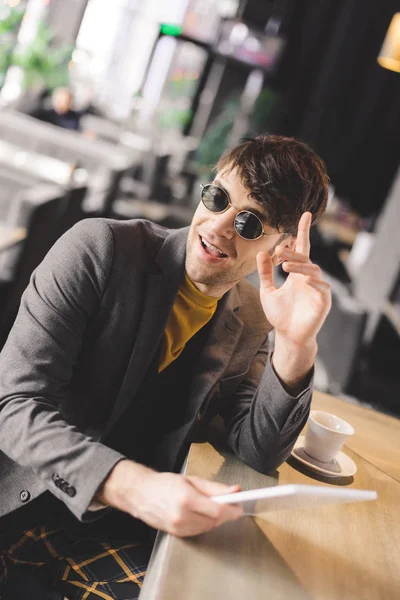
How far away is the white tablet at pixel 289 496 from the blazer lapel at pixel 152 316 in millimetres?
483

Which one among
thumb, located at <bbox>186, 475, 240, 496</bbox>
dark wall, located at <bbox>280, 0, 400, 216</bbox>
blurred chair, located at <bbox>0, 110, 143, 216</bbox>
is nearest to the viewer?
thumb, located at <bbox>186, 475, 240, 496</bbox>

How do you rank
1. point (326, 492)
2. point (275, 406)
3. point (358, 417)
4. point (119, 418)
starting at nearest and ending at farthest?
point (326, 492), point (275, 406), point (119, 418), point (358, 417)

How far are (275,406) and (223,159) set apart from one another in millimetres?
683

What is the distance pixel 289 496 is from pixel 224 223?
784 mm

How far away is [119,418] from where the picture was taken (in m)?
1.63

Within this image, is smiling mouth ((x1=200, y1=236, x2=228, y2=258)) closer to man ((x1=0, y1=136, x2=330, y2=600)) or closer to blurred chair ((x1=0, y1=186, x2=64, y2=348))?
man ((x1=0, y1=136, x2=330, y2=600))

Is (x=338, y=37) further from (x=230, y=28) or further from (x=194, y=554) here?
(x=194, y=554)

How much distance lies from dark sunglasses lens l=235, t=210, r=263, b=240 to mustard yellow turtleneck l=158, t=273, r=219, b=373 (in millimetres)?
196

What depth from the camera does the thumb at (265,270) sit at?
158 centimetres

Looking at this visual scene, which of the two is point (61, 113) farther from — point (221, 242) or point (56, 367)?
point (56, 367)

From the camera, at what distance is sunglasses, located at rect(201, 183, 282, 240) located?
1597mm

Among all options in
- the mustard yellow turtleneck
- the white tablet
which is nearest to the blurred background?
the mustard yellow turtleneck

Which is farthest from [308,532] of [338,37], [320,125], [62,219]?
[338,37]

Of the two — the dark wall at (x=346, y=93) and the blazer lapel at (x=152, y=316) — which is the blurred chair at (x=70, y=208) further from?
the dark wall at (x=346, y=93)
